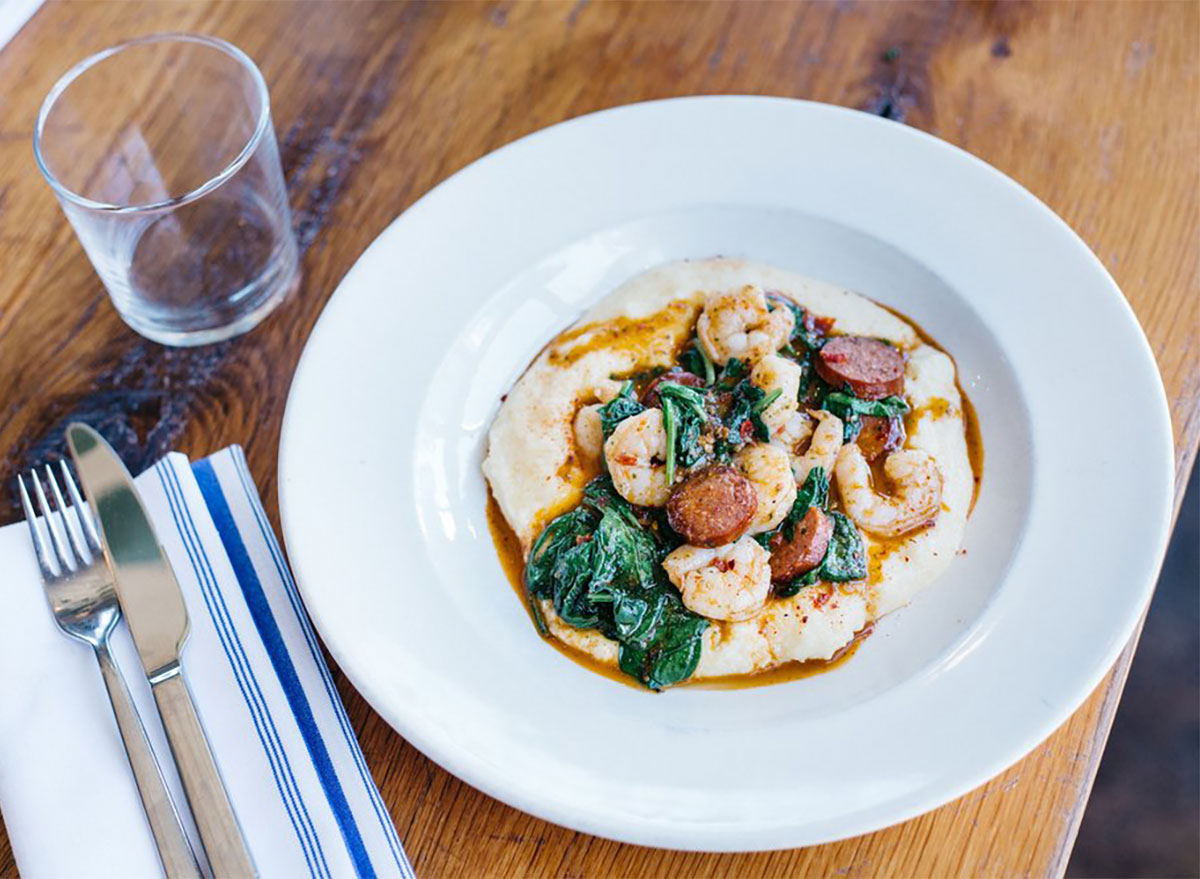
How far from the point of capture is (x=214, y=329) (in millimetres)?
3463

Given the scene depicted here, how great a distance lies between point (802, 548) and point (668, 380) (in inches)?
25.3

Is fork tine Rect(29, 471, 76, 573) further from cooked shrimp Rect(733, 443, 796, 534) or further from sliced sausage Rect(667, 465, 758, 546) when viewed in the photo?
cooked shrimp Rect(733, 443, 796, 534)

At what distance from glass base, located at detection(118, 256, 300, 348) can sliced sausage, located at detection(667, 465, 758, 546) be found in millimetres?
1478

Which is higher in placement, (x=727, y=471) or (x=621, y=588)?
(x=727, y=471)

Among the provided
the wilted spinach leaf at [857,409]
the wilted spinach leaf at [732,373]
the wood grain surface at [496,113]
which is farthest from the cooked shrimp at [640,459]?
the wood grain surface at [496,113]

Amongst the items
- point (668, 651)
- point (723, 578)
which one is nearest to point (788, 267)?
point (723, 578)

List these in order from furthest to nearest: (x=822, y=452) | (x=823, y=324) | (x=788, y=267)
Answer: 1. (x=788, y=267)
2. (x=823, y=324)
3. (x=822, y=452)

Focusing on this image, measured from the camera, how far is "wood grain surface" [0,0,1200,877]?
3.37 m

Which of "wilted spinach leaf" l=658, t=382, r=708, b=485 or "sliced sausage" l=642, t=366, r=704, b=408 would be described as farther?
"sliced sausage" l=642, t=366, r=704, b=408

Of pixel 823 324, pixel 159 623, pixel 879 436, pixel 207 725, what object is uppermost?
pixel 823 324

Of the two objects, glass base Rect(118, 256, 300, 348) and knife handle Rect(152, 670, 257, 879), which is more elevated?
glass base Rect(118, 256, 300, 348)

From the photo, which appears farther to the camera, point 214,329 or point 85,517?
point 214,329

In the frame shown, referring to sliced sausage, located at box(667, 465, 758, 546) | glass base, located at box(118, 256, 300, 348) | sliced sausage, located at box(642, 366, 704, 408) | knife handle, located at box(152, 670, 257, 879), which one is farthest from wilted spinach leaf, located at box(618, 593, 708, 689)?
glass base, located at box(118, 256, 300, 348)

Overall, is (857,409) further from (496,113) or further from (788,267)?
(496,113)
